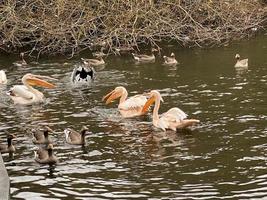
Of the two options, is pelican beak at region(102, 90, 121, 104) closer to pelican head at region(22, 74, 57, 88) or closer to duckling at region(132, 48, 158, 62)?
pelican head at region(22, 74, 57, 88)

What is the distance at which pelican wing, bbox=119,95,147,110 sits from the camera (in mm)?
15562

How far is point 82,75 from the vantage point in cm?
1978

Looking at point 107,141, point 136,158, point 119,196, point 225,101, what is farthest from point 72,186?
point 225,101

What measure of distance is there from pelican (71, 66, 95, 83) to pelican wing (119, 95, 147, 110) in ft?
12.6

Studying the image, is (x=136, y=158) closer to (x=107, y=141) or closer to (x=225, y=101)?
(x=107, y=141)

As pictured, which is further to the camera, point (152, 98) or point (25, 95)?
point (25, 95)

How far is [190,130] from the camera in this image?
13680 millimetres

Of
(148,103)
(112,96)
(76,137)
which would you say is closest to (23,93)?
(112,96)

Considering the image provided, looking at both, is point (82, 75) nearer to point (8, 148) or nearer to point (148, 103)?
point (148, 103)

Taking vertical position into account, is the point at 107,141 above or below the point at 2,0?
below

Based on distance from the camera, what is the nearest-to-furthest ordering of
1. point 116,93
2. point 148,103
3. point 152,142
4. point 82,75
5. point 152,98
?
point 152,142
point 152,98
point 148,103
point 116,93
point 82,75

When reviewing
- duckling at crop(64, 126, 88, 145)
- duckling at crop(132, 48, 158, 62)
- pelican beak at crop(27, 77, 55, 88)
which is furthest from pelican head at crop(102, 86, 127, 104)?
duckling at crop(132, 48, 158, 62)

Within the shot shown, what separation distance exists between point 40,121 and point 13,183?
4.74 metres

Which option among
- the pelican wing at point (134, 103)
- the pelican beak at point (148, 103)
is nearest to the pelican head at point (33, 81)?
the pelican wing at point (134, 103)
